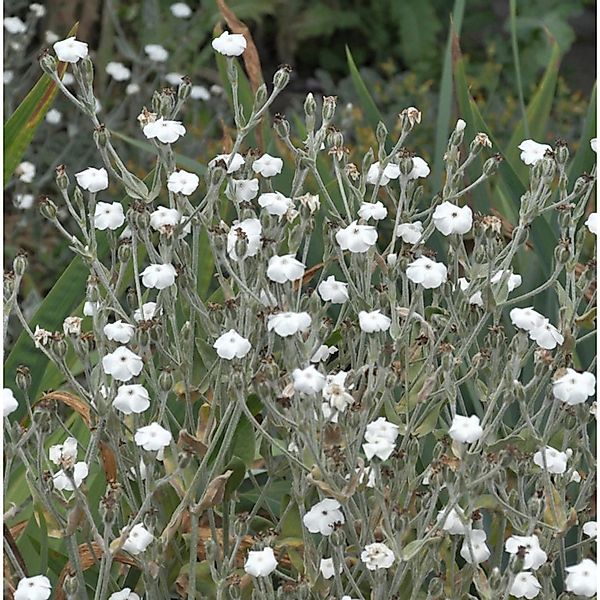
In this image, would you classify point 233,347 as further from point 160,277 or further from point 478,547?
point 478,547

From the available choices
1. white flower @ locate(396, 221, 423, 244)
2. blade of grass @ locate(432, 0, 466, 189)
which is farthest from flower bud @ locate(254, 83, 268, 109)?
blade of grass @ locate(432, 0, 466, 189)

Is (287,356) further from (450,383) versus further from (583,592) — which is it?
(583,592)

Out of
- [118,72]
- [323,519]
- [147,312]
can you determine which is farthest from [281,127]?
[118,72]

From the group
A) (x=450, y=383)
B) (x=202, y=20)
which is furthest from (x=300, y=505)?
(x=202, y=20)

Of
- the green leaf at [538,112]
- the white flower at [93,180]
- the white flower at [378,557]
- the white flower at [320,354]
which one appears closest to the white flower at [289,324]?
the white flower at [320,354]

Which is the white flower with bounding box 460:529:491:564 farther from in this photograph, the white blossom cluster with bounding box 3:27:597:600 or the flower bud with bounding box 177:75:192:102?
the flower bud with bounding box 177:75:192:102

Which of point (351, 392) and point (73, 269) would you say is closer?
point (351, 392)
